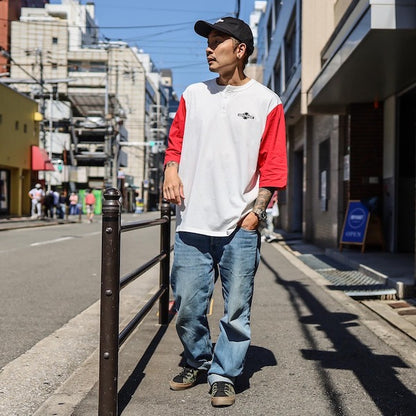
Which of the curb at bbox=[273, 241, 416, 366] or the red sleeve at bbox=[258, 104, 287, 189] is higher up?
the red sleeve at bbox=[258, 104, 287, 189]

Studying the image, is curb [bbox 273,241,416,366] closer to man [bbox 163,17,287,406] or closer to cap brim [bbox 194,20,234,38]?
man [bbox 163,17,287,406]

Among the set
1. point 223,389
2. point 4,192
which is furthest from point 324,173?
point 4,192

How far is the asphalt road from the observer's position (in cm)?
463

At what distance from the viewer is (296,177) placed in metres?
21.0

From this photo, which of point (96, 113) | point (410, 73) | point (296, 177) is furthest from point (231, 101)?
point (96, 113)

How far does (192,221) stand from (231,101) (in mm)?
639

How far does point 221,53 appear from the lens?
2965 millimetres

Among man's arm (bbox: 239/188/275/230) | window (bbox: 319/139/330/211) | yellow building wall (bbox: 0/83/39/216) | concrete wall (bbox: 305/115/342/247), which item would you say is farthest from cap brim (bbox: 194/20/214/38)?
yellow building wall (bbox: 0/83/39/216)

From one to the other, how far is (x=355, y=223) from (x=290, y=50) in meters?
11.4

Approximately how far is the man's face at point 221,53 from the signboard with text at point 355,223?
7928 mm

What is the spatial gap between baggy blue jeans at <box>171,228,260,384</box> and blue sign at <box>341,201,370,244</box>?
7.78m

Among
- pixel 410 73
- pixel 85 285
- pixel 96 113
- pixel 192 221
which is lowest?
pixel 85 285

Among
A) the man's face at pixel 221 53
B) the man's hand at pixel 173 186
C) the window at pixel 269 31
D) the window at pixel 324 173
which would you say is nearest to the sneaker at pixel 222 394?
the man's hand at pixel 173 186

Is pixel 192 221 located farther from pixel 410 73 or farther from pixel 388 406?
pixel 410 73
